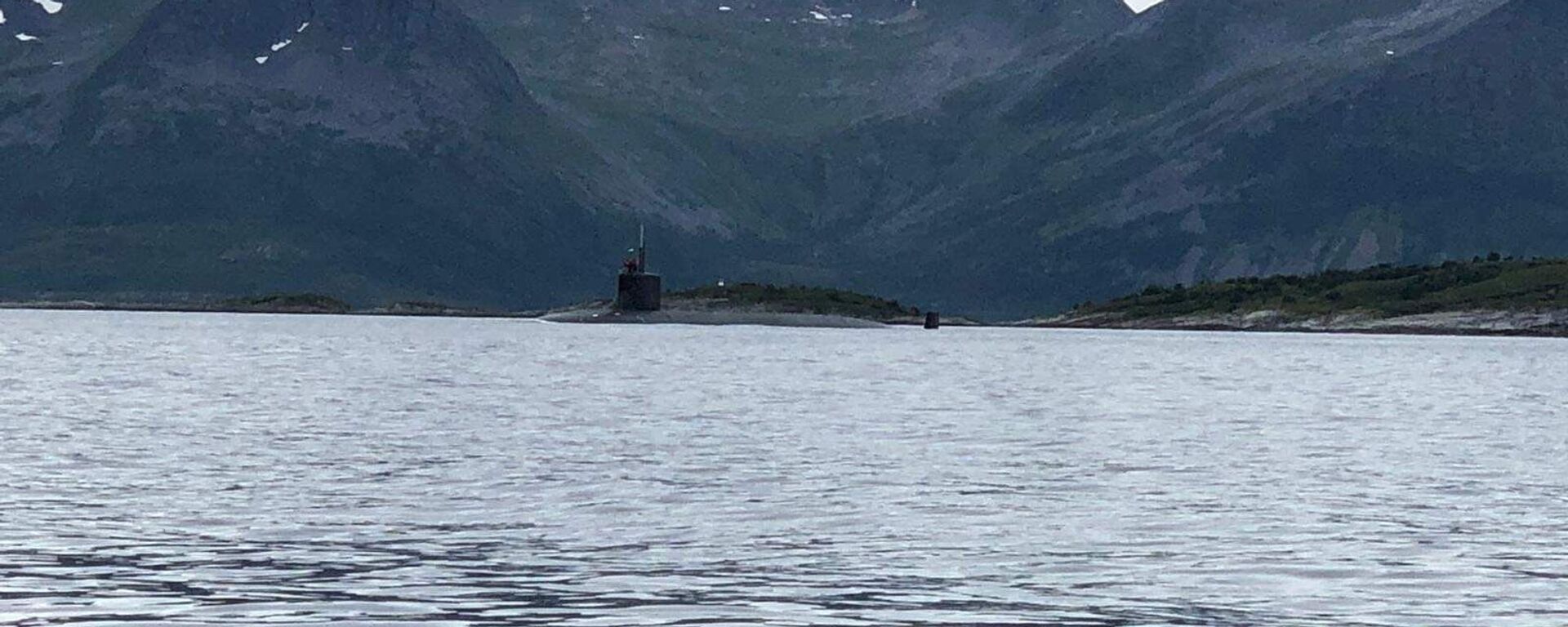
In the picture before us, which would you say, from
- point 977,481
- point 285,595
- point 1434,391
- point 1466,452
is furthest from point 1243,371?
point 285,595

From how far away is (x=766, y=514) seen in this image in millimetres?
57906

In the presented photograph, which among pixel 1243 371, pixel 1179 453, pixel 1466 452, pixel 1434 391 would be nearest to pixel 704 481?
pixel 1179 453

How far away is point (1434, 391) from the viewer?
151625mm

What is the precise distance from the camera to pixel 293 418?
98.4 m

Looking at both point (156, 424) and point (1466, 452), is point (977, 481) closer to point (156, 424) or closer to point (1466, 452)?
point (1466, 452)

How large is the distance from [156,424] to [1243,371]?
122563 mm

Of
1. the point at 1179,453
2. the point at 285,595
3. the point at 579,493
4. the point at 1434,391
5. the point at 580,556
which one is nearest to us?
the point at 285,595

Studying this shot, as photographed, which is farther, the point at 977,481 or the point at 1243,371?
the point at 1243,371

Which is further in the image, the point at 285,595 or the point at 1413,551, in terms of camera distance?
the point at 1413,551

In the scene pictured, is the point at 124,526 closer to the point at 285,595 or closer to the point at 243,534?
the point at 243,534

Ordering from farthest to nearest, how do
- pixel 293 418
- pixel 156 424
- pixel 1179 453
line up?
pixel 293 418, pixel 156 424, pixel 1179 453

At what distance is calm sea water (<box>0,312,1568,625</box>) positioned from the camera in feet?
136

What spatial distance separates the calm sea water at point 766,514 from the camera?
4131 centimetres

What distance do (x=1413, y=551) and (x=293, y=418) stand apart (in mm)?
58612
